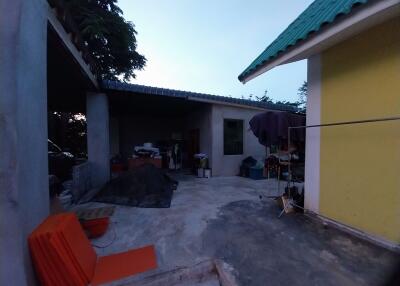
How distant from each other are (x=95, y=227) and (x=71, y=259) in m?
1.22

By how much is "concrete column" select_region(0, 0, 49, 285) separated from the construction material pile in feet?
0.30

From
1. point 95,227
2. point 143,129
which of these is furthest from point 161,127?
point 95,227

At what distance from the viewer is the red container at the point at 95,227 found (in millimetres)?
3047

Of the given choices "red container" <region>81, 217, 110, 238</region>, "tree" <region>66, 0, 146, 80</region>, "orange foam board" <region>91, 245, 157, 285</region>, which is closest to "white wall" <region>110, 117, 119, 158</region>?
"tree" <region>66, 0, 146, 80</region>

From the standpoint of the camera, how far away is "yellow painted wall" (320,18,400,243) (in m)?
2.54

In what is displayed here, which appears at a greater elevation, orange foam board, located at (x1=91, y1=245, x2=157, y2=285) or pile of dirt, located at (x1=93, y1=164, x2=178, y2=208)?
pile of dirt, located at (x1=93, y1=164, x2=178, y2=208)

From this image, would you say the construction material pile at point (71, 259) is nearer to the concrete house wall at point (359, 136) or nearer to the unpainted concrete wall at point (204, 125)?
the concrete house wall at point (359, 136)

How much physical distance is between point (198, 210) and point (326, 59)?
351cm

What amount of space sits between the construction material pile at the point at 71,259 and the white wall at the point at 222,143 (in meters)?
5.72

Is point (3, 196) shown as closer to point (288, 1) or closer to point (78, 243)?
point (78, 243)

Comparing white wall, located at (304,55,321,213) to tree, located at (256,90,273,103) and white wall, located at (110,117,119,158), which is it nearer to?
white wall, located at (110,117,119,158)

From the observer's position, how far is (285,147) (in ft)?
14.4

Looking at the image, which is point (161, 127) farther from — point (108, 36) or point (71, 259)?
point (71, 259)

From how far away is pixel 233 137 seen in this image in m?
8.48
